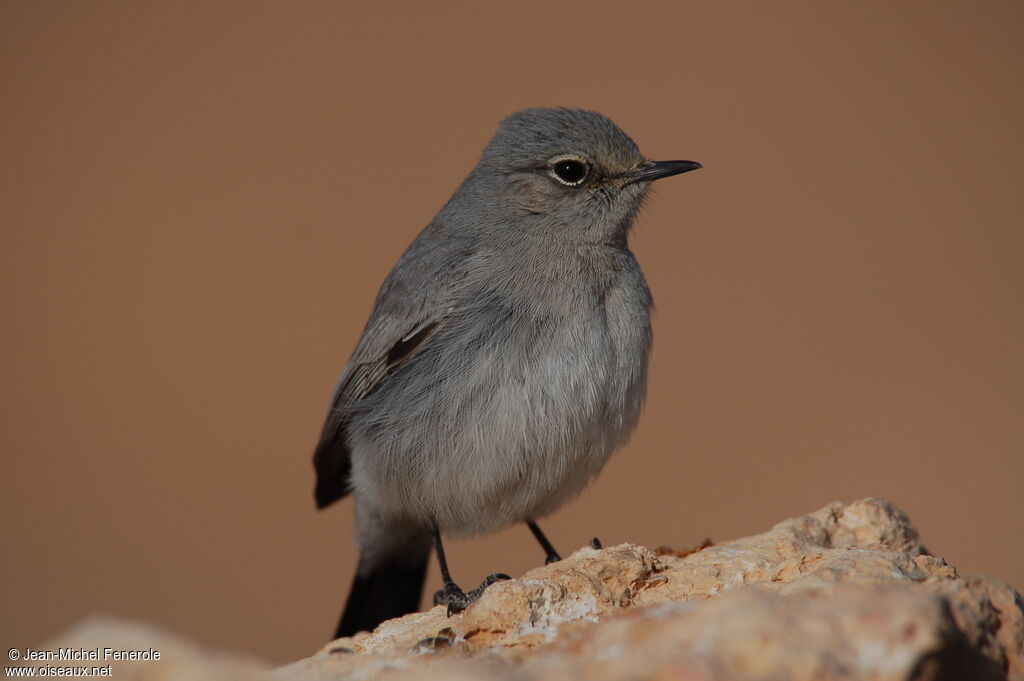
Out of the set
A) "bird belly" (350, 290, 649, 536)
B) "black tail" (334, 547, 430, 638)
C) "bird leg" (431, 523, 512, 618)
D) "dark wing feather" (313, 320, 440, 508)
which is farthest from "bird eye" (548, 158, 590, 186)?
"black tail" (334, 547, 430, 638)

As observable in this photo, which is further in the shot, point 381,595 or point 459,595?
point 381,595

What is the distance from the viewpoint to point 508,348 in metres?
4.14

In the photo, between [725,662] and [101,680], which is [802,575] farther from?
[101,680]

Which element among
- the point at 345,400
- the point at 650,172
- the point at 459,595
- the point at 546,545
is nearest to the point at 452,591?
the point at 459,595

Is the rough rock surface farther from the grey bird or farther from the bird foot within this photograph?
the grey bird

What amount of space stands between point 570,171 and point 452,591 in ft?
6.90

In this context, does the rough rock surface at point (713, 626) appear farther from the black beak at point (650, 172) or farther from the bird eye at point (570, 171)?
the bird eye at point (570, 171)

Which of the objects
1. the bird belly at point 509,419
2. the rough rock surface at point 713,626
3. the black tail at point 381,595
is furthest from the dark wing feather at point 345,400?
the rough rock surface at point 713,626

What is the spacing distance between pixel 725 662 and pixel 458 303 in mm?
2720

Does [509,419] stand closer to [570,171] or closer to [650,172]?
[570,171]

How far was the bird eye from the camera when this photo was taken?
4.69m

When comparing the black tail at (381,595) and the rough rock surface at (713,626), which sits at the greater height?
the rough rock surface at (713,626)

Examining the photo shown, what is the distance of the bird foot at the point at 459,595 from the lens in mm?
3437

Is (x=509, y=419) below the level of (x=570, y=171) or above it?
below
